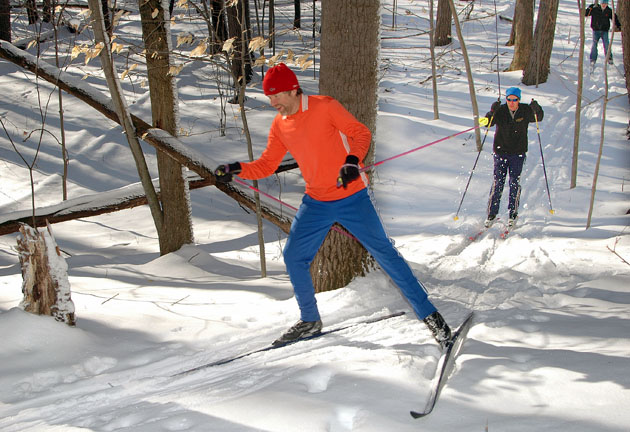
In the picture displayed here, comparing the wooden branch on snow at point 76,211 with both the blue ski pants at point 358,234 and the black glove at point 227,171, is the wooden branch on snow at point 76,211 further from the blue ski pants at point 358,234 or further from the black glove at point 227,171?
the blue ski pants at point 358,234

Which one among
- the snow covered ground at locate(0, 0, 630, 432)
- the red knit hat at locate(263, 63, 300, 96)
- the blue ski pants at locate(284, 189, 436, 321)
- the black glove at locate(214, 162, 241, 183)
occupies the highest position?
the red knit hat at locate(263, 63, 300, 96)

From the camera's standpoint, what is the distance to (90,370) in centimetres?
356

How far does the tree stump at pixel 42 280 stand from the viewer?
155 inches

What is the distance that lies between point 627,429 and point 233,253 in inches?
251

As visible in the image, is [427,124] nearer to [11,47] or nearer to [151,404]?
[11,47]

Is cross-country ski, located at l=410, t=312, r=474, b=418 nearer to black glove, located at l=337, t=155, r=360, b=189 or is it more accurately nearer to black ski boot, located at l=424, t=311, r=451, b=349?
black ski boot, located at l=424, t=311, r=451, b=349

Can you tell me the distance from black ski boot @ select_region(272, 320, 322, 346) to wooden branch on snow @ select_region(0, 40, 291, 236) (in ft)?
8.05

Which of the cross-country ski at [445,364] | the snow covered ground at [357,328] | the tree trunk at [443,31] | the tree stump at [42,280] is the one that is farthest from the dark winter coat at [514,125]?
the tree trunk at [443,31]

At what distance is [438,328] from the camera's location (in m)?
3.55

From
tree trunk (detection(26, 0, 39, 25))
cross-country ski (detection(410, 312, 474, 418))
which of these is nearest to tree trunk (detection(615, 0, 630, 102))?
cross-country ski (detection(410, 312, 474, 418))

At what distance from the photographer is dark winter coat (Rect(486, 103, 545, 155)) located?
7.07 metres

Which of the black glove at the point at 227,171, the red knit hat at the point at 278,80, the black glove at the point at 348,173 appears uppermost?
the red knit hat at the point at 278,80

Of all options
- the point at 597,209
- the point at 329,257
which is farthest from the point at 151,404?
the point at 597,209

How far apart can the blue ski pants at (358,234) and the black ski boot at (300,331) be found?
0.49 metres
